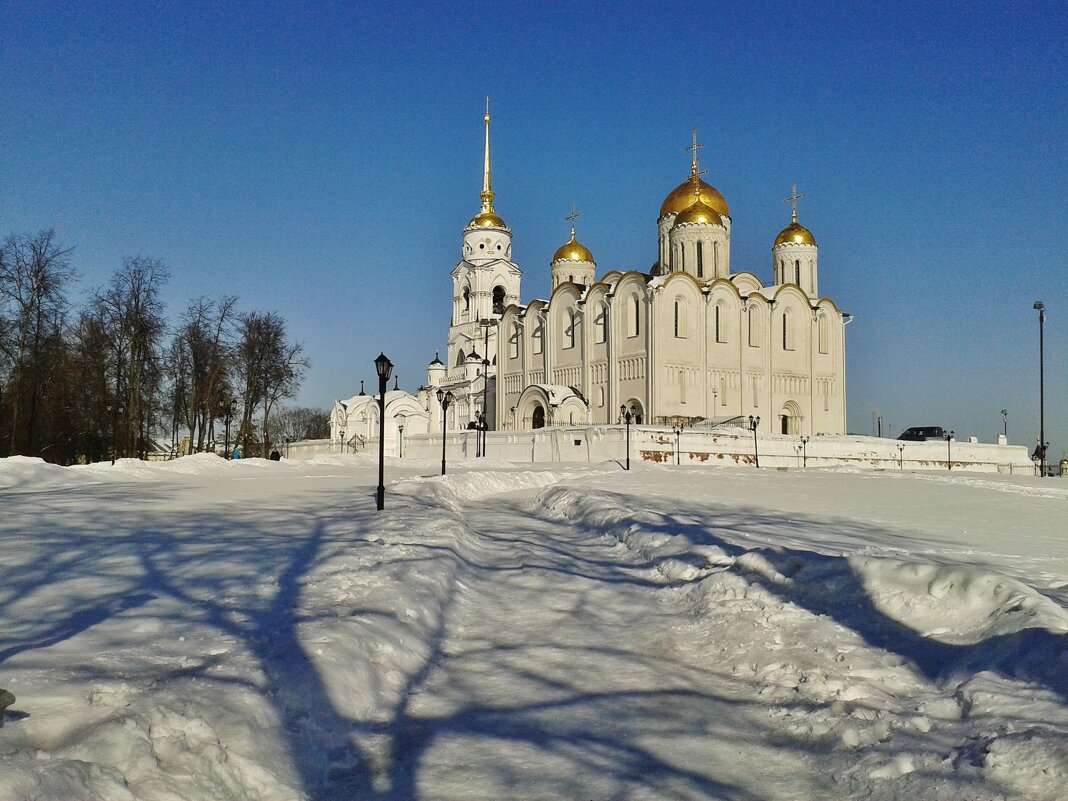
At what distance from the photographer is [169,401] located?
3872 cm

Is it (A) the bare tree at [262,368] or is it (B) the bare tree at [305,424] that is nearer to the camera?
(A) the bare tree at [262,368]

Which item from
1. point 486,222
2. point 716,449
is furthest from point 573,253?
point 716,449

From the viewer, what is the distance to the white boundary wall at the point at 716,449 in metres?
38.2

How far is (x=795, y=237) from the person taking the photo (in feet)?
187

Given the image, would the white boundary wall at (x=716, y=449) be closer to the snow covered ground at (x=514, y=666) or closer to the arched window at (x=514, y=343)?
the arched window at (x=514, y=343)

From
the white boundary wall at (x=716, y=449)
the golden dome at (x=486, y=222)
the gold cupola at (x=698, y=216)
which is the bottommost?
the white boundary wall at (x=716, y=449)

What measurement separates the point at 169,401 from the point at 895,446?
3929 centimetres

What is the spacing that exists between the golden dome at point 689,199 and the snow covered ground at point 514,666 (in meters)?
47.1

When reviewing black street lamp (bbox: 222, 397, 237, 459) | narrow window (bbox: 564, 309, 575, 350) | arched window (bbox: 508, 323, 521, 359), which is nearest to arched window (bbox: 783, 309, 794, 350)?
narrow window (bbox: 564, 309, 575, 350)

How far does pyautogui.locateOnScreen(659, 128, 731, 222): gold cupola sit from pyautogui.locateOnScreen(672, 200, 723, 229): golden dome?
54.5 inches

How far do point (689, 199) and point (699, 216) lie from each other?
297cm

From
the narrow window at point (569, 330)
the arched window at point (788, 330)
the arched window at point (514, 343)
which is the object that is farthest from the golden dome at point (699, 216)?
the arched window at point (514, 343)

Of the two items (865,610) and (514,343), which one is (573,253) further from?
(865,610)

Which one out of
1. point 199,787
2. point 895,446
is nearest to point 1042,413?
point 895,446
